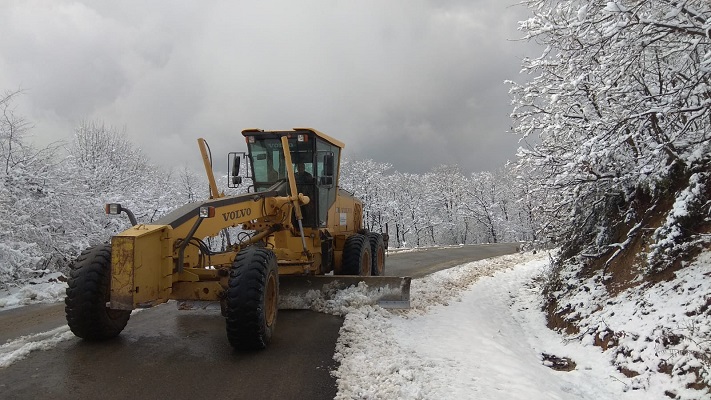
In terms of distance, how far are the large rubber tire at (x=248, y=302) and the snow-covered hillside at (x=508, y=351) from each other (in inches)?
38.6

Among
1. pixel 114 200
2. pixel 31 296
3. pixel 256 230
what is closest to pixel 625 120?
pixel 256 230

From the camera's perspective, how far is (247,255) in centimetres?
559

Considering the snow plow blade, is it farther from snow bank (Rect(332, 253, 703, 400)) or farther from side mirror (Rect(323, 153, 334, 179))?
side mirror (Rect(323, 153, 334, 179))

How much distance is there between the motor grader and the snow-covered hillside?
0.68m

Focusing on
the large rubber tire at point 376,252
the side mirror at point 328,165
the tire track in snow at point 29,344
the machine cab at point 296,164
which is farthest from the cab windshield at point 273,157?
the tire track in snow at point 29,344

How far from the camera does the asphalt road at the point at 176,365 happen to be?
4.36 meters


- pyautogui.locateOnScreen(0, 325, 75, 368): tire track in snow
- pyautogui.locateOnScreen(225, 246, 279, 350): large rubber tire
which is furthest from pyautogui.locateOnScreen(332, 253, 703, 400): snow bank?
pyautogui.locateOnScreen(0, 325, 75, 368): tire track in snow

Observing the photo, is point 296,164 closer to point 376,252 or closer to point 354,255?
point 354,255

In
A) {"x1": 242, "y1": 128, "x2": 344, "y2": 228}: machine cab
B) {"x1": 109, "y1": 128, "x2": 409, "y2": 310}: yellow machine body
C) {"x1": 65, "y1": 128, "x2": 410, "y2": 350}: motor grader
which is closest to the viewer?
{"x1": 109, "y1": 128, "x2": 409, "y2": 310}: yellow machine body

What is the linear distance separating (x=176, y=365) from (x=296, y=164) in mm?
4537

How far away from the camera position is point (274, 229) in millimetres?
7750

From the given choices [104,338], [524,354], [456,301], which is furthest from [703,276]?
[104,338]

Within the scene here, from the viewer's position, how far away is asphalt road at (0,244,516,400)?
4.36 metres

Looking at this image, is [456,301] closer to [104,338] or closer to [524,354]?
[524,354]
